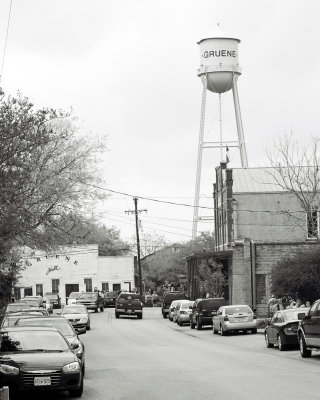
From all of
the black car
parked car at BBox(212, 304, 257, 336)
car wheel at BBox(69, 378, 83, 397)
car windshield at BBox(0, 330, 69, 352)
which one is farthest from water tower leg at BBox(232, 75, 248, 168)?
car wheel at BBox(69, 378, 83, 397)

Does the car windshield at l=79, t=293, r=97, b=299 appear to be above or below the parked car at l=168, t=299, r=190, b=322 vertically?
above

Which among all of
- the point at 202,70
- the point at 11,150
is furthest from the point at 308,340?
the point at 202,70

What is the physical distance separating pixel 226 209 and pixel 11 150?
4768 centimetres

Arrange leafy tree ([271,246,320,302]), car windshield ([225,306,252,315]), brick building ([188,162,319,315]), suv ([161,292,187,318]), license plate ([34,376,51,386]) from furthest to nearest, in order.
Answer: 1. suv ([161,292,187,318])
2. brick building ([188,162,319,315])
3. leafy tree ([271,246,320,302])
4. car windshield ([225,306,252,315])
5. license plate ([34,376,51,386])

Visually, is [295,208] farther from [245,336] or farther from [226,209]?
[245,336]

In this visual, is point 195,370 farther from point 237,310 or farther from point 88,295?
point 88,295

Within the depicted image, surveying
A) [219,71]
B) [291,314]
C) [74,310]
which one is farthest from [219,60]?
[291,314]

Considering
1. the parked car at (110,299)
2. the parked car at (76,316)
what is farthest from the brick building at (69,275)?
the parked car at (76,316)

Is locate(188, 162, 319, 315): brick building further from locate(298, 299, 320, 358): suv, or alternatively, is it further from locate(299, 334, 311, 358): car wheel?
locate(298, 299, 320, 358): suv

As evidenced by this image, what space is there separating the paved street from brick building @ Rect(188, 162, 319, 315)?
65.2 feet

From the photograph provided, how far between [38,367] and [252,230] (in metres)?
49.6

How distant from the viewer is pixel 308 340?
86.6 ft

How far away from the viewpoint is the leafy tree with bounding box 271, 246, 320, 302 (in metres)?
44.7

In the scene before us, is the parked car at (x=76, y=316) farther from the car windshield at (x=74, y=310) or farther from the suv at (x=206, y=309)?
the suv at (x=206, y=309)
